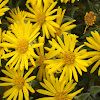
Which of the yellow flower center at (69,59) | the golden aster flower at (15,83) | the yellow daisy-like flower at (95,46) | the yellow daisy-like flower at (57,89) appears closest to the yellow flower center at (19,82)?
the golden aster flower at (15,83)

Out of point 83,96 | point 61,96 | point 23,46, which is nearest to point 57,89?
point 61,96

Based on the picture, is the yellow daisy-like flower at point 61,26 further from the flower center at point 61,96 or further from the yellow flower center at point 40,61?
the flower center at point 61,96

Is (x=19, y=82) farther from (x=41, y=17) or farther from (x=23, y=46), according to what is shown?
(x=41, y=17)

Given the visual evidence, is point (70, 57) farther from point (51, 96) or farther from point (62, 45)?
point (51, 96)

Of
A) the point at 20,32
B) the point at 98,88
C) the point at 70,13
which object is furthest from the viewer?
the point at 70,13

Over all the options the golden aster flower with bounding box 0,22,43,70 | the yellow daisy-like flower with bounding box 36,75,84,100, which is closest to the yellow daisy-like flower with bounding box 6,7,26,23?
the golden aster flower with bounding box 0,22,43,70

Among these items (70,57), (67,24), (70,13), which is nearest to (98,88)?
(70,57)

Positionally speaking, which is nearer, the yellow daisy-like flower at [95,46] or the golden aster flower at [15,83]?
the yellow daisy-like flower at [95,46]
